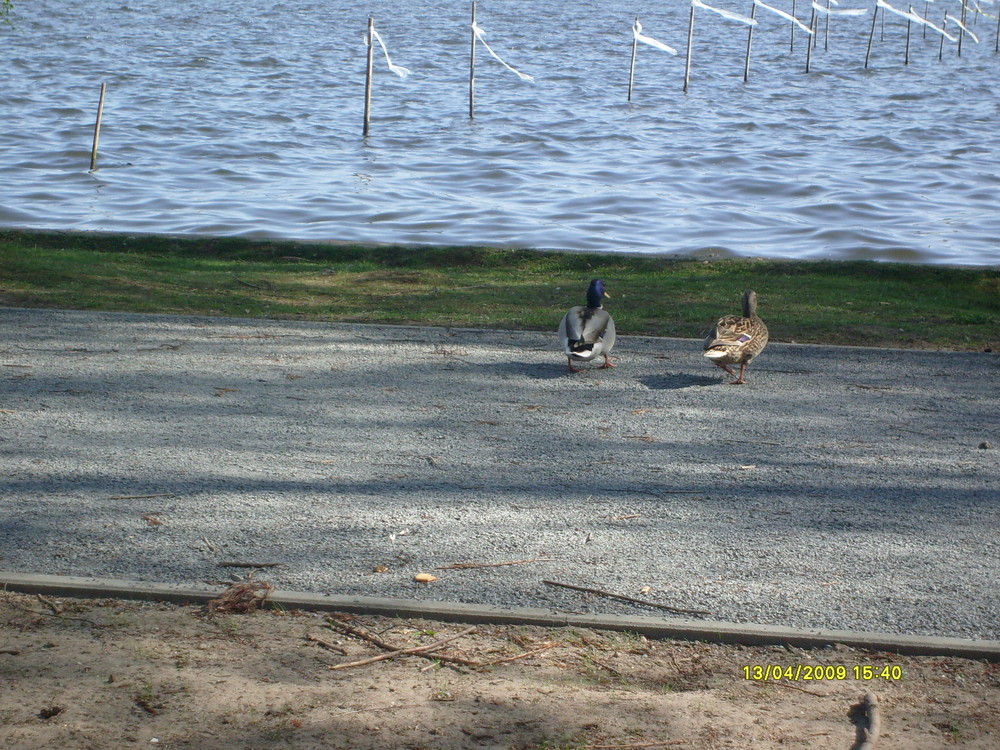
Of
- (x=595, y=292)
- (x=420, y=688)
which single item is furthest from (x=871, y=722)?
(x=595, y=292)

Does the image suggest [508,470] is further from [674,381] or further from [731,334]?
[731,334]

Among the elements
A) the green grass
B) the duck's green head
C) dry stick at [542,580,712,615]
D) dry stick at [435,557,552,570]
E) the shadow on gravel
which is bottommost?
dry stick at [435,557,552,570]

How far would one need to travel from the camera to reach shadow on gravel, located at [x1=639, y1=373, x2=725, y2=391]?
727 cm

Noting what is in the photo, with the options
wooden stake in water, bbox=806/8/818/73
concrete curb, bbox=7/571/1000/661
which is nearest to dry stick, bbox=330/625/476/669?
concrete curb, bbox=7/571/1000/661

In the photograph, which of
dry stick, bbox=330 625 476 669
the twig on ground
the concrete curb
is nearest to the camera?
dry stick, bbox=330 625 476 669

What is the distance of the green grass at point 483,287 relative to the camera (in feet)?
30.0

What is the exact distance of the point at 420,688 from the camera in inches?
131

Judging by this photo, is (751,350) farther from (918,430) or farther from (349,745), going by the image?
(349,745)

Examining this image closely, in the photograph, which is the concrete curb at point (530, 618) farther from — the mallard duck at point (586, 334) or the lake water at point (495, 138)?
the lake water at point (495, 138)

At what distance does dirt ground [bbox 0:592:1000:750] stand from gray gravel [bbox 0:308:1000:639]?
0.29m

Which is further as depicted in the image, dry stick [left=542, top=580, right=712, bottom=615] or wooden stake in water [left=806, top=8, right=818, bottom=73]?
wooden stake in water [left=806, top=8, right=818, bottom=73]

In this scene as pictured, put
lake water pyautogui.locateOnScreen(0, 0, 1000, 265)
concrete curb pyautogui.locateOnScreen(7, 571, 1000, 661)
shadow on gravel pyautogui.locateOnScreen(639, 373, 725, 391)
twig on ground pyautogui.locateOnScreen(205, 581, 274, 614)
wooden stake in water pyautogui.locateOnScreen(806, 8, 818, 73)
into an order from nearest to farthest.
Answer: concrete curb pyautogui.locateOnScreen(7, 571, 1000, 661), twig on ground pyautogui.locateOnScreen(205, 581, 274, 614), shadow on gravel pyautogui.locateOnScreen(639, 373, 725, 391), lake water pyautogui.locateOnScreen(0, 0, 1000, 265), wooden stake in water pyautogui.locateOnScreen(806, 8, 818, 73)

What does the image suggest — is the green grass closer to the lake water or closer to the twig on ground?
the lake water
